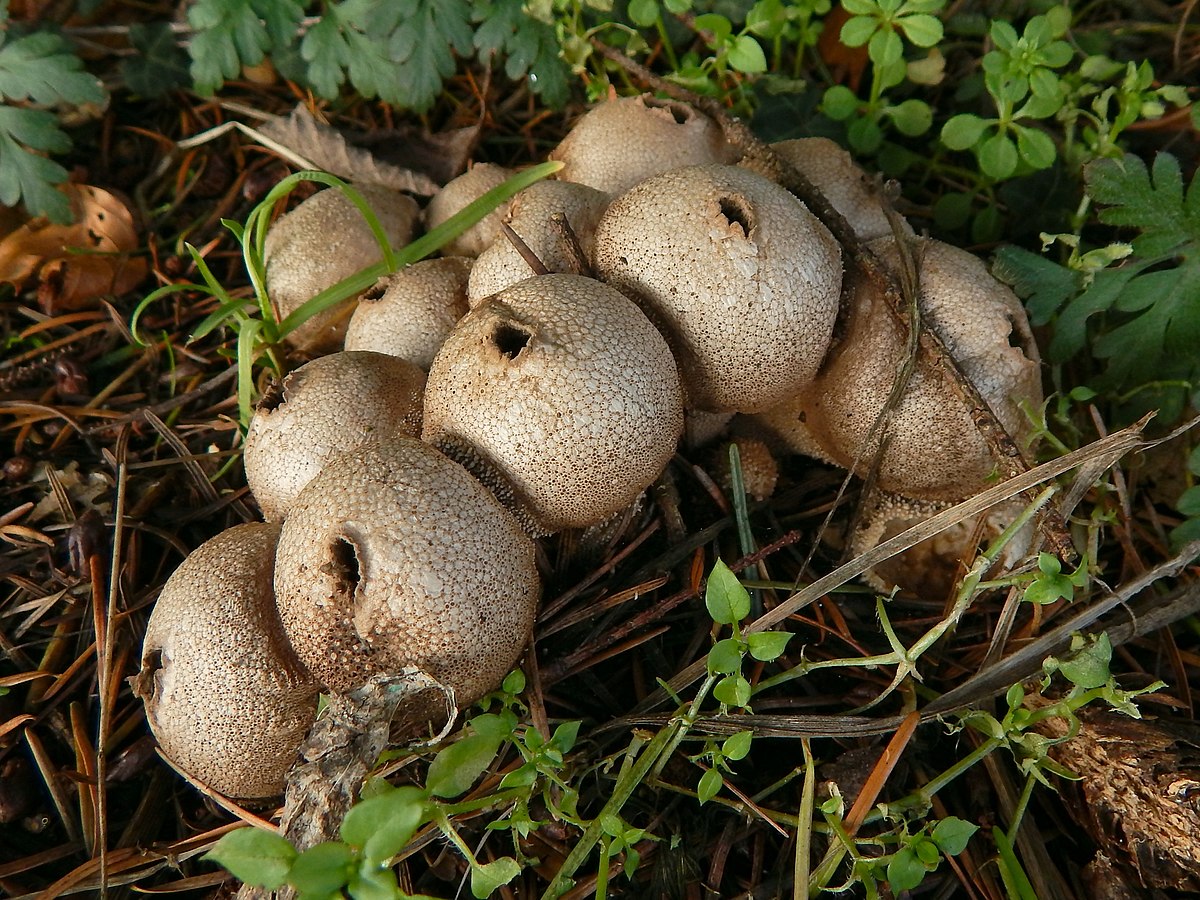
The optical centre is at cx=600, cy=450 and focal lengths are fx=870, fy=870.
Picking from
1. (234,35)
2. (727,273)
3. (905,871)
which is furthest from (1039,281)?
(234,35)

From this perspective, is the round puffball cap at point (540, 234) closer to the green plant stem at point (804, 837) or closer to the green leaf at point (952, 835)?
the green plant stem at point (804, 837)

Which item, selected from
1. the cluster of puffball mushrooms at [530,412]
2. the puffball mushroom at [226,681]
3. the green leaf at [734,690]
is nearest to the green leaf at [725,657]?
the green leaf at [734,690]

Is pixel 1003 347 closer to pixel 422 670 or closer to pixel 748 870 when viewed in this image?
pixel 748 870

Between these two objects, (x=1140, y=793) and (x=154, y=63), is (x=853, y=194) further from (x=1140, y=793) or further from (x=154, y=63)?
(x=154, y=63)

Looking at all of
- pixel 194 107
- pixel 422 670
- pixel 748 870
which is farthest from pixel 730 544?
pixel 194 107

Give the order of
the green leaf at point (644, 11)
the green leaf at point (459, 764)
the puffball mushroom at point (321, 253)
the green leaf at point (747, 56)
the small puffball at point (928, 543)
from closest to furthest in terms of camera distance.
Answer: the green leaf at point (459, 764)
the small puffball at point (928, 543)
the puffball mushroom at point (321, 253)
the green leaf at point (747, 56)
the green leaf at point (644, 11)
